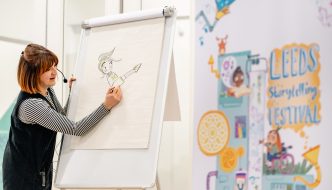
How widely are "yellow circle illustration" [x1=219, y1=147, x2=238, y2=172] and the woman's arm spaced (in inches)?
20.7

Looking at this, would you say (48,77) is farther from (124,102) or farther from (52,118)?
(124,102)

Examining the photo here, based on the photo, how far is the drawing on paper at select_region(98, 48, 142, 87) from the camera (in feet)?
6.20

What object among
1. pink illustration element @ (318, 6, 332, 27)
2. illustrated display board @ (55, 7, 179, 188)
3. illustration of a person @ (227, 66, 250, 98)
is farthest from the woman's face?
pink illustration element @ (318, 6, 332, 27)

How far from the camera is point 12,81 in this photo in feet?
7.68

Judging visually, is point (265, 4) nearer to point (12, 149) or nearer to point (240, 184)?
point (240, 184)

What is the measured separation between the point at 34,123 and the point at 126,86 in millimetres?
392

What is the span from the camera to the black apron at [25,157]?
1864 mm

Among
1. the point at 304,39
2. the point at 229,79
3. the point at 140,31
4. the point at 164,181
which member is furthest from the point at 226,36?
the point at 164,181

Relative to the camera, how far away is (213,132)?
160 cm

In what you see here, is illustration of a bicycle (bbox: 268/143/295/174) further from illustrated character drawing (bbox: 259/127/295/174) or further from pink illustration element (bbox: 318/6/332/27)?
pink illustration element (bbox: 318/6/332/27)

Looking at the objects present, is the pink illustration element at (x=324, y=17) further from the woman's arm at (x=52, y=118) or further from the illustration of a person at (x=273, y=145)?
the woman's arm at (x=52, y=118)

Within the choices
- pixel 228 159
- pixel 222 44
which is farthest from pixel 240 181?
pixel 222 44

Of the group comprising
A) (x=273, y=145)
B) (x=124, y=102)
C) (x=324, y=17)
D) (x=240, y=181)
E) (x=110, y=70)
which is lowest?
(x=240, y=181)

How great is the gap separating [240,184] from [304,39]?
497 mm
